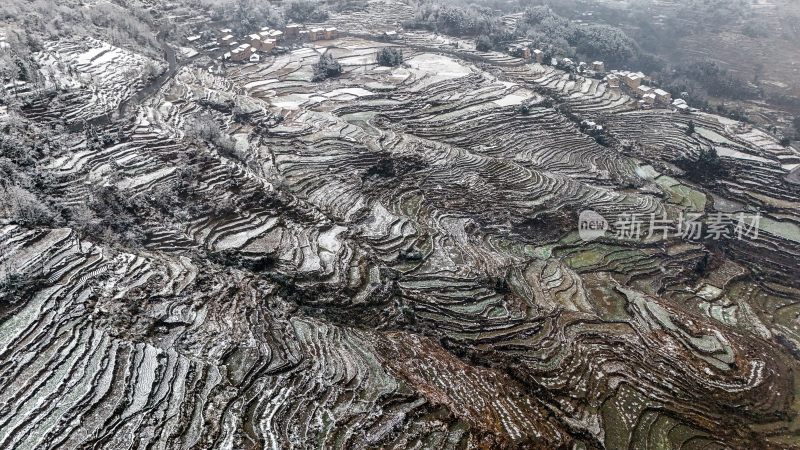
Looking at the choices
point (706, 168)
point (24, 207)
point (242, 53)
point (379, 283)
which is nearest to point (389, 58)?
point (242, 53)

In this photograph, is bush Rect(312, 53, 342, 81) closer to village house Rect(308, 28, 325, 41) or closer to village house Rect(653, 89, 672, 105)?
village house Rect(308, 28, 325, 41)

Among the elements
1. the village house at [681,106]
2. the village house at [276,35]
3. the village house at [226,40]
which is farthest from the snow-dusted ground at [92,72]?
the village house at [681,106]

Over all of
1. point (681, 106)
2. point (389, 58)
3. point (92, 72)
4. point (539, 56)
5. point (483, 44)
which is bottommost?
point (681, 106)

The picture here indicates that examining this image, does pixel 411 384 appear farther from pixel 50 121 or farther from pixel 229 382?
pixel 50 121

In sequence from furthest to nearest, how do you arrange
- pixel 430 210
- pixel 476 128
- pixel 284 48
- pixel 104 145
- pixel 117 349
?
pixel 284 48 < pixel 476 128 < pixel 430 210 < pixel 104 145 < pixel 117 349

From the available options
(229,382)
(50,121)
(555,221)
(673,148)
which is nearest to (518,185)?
(555,221)

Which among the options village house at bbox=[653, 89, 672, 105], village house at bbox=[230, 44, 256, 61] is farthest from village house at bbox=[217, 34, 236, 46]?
village house at bbox=[653, 89, 672, 105]

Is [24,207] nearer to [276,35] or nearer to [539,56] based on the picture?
[276,35]
